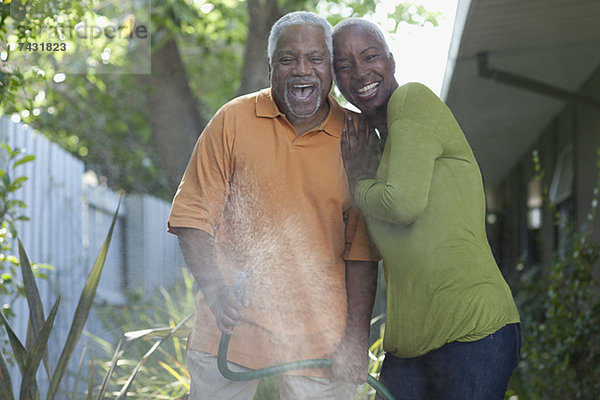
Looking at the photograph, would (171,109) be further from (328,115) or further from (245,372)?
(245,372)

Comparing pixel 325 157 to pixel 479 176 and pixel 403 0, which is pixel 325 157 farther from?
pixel 403 0

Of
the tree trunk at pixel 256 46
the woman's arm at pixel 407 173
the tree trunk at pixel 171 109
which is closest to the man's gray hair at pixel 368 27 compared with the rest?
the woman's arm at pixel 407 173

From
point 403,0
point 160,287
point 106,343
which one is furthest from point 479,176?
point 160,287

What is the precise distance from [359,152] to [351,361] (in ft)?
1.98

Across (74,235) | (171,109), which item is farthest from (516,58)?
(74,235)

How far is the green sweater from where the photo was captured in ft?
6.08

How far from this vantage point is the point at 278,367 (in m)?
1.95

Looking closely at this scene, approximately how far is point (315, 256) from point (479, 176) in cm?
53

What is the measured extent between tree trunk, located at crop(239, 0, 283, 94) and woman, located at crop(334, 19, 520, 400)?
2.75 meters

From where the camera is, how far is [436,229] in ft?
6.25

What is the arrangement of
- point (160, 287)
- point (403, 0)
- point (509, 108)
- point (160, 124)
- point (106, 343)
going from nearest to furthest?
point (403, 0) → point (106, 343) → point (160, 287) → point (160, 124) → point (509, 108)

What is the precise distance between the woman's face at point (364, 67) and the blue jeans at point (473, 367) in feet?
2.21

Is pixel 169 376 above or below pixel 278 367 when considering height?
below

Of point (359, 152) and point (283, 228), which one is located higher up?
point (359, 152)
